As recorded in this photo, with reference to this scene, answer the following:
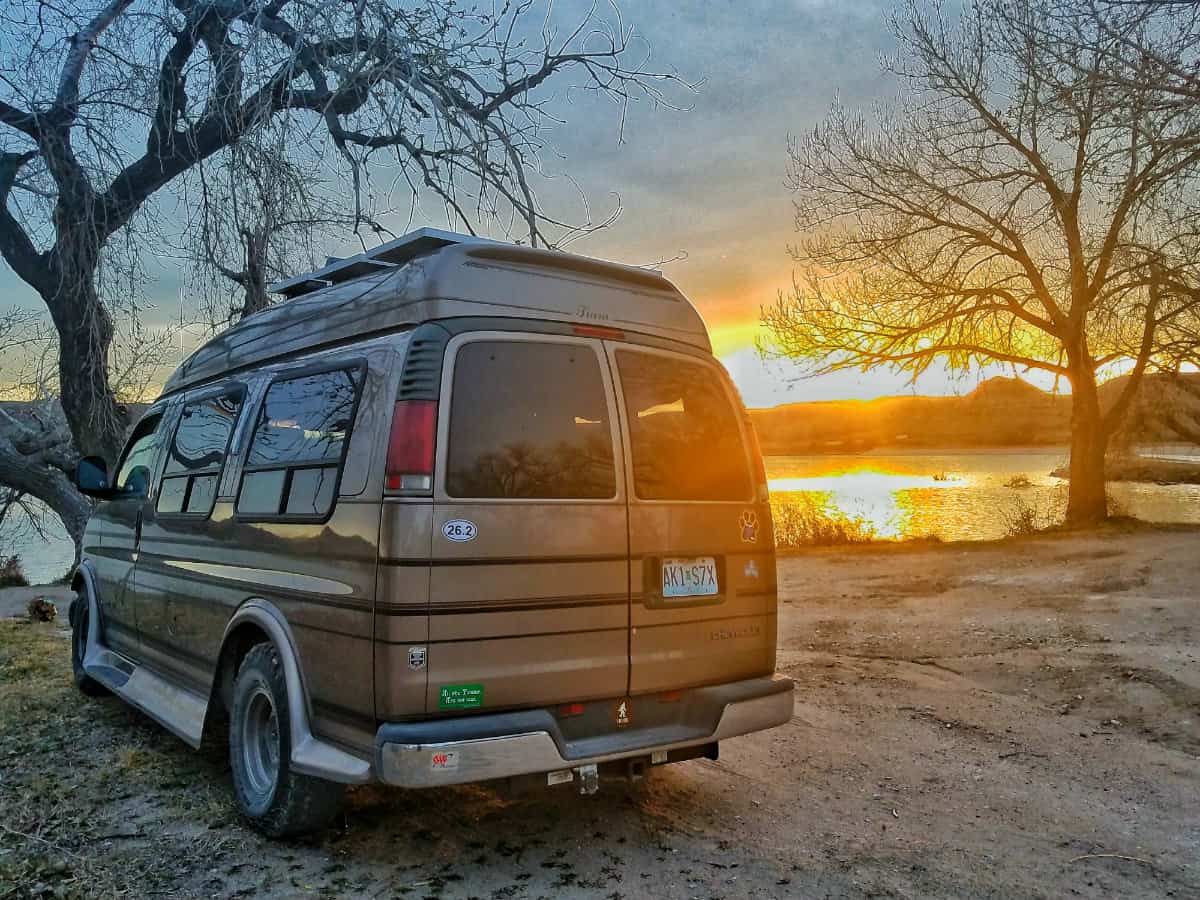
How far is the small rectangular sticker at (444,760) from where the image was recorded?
142 inches

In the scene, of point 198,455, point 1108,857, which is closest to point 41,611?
point 198,455

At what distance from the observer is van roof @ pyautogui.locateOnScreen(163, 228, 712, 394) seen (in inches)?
162

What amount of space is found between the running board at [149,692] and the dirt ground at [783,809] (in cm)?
33

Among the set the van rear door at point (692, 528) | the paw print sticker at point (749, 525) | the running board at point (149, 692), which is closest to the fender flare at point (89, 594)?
the running board at point (149, 692)

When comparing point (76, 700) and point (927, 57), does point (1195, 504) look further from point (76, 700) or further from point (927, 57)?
point (76, 700)

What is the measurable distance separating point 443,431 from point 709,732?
1.87 metres

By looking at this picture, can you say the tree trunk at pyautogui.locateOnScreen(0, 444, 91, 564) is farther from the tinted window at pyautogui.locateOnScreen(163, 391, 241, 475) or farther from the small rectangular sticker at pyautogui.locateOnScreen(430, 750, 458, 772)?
the small rectangular sticker at pyautogui.locateOnScreen(430, 750, 458, 772)

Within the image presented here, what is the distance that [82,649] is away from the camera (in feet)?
23.9

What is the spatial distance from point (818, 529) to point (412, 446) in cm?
1710

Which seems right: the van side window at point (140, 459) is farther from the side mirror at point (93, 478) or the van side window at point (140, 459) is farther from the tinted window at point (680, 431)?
the tinted window at point (680, 431)

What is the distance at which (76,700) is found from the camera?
732cm

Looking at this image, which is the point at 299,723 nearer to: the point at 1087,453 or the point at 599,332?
the point at 599,332

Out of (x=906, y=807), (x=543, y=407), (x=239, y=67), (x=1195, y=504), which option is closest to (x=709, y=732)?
(x=906, y=807)

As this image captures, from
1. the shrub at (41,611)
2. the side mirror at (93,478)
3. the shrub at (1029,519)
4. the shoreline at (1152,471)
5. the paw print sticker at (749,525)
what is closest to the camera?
the paw print sticker at (749,525)
